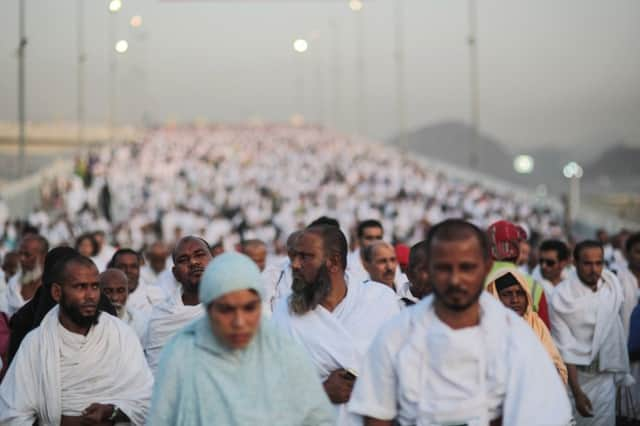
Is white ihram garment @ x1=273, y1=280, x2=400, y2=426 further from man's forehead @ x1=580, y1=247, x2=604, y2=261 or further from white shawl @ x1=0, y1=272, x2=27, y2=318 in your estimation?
white shawl @ x1=0, y1=272, x2=27, y2=318

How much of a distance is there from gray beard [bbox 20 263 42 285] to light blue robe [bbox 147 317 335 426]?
6.20 meters

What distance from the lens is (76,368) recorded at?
6.11m

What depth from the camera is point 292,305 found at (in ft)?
20.1

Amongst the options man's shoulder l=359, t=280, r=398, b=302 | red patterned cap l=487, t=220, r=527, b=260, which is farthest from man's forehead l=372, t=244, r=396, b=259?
man's shoulder l=359, t=280, r=398, b=302

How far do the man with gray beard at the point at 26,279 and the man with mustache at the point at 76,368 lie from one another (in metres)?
4.01

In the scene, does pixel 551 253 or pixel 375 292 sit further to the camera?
pixel 551 253

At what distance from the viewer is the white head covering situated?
14.2ft

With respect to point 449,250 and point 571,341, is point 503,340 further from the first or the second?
point 571,341

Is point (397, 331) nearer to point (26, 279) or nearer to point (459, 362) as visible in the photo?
point (459, 362)

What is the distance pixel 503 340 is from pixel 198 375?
4.04 feet

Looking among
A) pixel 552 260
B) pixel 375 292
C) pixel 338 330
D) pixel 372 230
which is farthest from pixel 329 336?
pixel 372 230

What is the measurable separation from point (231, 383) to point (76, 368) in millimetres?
1951

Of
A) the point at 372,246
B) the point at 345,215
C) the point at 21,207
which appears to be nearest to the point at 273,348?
the point at 372,246

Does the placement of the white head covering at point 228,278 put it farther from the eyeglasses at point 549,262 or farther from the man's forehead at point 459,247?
the eyeglasses at point 549,262
